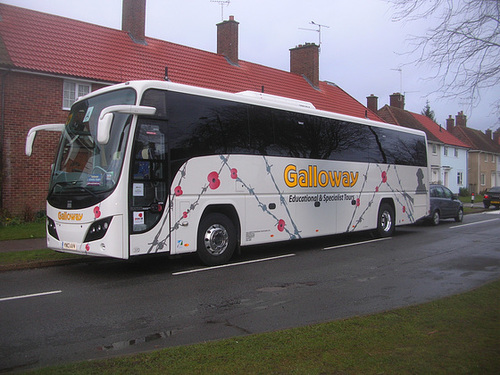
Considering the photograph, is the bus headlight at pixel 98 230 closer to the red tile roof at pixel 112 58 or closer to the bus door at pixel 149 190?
the bus door at pixel 149 190

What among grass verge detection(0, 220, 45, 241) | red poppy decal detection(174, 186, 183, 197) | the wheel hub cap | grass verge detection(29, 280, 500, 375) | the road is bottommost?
the road

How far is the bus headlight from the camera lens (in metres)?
8.09

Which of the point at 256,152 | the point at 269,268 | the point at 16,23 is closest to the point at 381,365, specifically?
the point at 269,268

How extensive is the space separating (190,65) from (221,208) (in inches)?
637

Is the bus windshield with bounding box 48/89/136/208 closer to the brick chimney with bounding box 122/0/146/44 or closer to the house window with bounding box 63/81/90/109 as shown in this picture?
the house window with bounding box 63/81/90/109

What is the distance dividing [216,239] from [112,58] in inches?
542

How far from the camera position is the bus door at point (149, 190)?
8.33m

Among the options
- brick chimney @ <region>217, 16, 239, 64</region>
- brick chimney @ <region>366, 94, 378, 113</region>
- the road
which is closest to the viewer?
the road

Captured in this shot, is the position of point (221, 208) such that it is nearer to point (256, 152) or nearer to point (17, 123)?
point (256, 152)

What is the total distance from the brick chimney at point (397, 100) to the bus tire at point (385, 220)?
3809 cm

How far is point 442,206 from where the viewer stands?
20344 mm

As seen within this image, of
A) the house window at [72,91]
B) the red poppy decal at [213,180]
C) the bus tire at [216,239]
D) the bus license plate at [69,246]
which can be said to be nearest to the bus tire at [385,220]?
the bus tire at [216,239]

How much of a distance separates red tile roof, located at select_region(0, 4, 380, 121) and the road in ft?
28.2

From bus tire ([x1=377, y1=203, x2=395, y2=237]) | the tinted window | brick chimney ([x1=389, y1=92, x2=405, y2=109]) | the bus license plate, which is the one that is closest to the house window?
the tinted window
